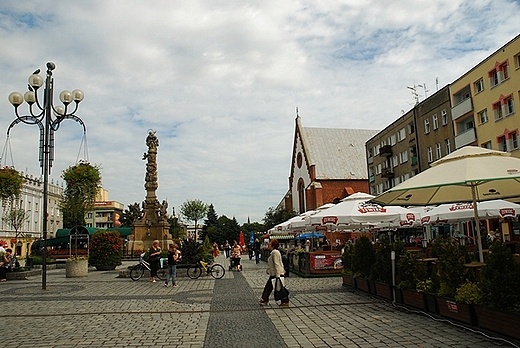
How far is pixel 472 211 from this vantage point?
19.0 m

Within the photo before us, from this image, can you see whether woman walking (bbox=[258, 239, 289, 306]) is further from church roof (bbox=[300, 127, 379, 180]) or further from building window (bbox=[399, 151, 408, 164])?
church roof (bbox=[300, 127, 379, 180])

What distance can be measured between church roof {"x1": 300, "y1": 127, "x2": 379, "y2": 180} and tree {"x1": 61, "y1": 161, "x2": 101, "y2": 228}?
3105 cm

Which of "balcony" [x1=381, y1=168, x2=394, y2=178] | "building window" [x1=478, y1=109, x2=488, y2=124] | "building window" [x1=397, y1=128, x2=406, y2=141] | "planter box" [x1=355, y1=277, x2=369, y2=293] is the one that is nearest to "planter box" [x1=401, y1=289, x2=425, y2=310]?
"planter box" [x1=355, y1=277, x2=369, y2=293]

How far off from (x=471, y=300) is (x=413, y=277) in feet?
7.57

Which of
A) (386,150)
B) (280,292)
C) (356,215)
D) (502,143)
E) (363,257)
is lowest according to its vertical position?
(280,292)

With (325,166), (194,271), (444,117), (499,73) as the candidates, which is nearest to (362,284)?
(194,271)

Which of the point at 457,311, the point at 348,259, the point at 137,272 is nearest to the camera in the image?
the point at 457,311

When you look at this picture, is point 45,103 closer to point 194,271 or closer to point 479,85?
point 194,271

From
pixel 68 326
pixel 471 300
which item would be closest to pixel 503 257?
pixel 471 300

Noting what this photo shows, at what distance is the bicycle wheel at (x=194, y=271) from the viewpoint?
67.3ft

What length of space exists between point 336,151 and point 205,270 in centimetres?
5517

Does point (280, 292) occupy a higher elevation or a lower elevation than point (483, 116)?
lower

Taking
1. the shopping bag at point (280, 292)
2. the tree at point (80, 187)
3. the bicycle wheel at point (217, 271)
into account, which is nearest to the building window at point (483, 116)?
the bicycle wheel at point (217, 271)

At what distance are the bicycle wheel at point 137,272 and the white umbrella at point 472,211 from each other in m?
12.6
